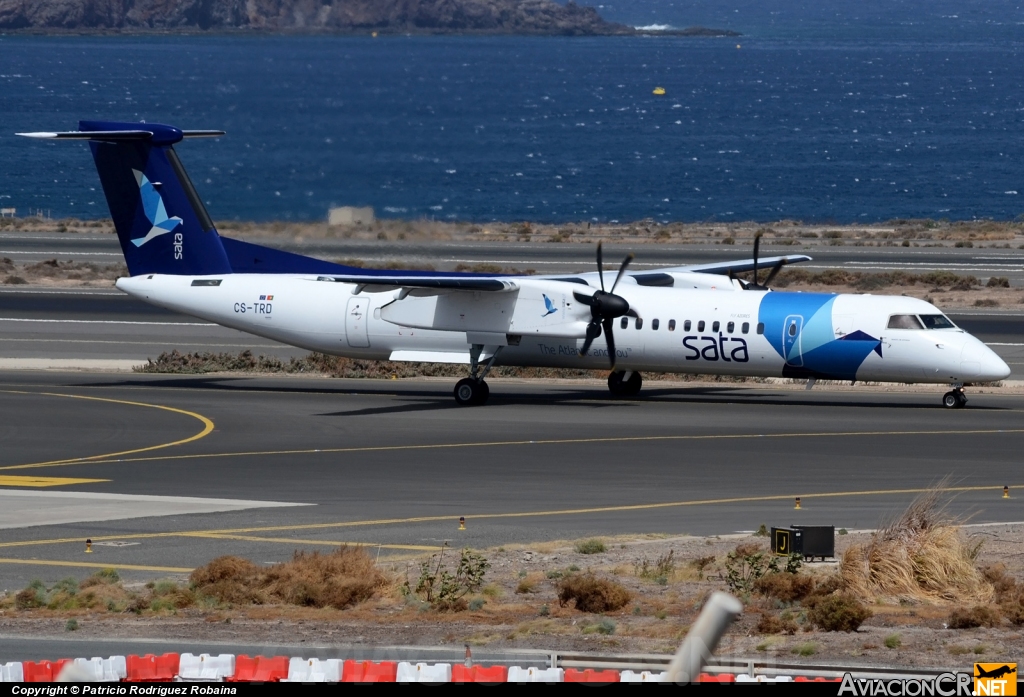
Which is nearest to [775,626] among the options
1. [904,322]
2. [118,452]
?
[118,452]

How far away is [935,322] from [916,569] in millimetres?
17541

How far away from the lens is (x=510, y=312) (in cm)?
3591

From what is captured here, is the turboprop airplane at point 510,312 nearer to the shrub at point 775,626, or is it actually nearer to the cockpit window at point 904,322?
the cockpit window at point 904,322

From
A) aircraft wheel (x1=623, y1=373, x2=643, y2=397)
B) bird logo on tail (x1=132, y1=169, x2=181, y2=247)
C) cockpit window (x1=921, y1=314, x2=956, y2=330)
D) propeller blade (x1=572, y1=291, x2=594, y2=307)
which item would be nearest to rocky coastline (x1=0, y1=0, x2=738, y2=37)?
bird logo on tail (x1=132, y1=169, x2=181, y2=247)

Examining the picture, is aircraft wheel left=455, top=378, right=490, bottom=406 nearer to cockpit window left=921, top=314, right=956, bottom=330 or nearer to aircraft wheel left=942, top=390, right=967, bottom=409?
cockpit window left=921, top=314, right=956, bottom=330

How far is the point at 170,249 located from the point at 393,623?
986 inches

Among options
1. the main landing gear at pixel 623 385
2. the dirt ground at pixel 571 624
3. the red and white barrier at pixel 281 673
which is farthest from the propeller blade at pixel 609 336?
the red and white barrier at pixel 281 673

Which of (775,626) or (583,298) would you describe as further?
(583,298)

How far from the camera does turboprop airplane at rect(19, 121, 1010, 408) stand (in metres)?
33.9

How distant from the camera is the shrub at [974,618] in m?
15.5

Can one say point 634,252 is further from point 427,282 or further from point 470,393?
point 427,282

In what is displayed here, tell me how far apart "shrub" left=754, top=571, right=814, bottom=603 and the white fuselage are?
1735 cm

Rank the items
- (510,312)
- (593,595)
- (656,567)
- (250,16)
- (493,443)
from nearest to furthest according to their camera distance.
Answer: (593,595) < (656,567) < (493,443) < (510,312) < (250,16)

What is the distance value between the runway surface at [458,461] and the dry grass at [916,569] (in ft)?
11.6
